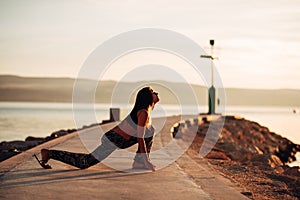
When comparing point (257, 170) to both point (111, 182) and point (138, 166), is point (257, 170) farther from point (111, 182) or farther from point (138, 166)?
point (111, 182)

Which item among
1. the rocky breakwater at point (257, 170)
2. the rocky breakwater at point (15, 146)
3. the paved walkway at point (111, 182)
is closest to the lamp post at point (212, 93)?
the rocky breakwater at point (257, 170)

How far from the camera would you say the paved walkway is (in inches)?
300

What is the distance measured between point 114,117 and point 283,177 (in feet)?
66.1

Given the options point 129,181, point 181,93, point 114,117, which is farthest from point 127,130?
point 114,117

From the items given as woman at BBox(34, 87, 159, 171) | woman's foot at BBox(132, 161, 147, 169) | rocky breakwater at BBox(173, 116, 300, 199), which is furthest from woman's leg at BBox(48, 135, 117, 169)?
rocky breakwater at BBox(173, 116, 300, 199)

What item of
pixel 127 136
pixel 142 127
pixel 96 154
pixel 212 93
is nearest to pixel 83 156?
pixel 96 154

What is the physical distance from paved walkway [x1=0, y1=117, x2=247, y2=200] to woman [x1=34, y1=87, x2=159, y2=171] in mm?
235

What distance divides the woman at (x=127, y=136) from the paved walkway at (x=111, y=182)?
0.24 metres

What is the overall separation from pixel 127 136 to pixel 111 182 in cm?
125

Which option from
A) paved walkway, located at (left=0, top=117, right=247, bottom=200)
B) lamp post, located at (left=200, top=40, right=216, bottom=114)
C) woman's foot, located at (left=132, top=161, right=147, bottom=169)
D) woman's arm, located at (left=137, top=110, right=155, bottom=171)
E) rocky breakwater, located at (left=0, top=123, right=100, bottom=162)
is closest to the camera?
paved walkway, located at (left=0, top=117, right=247, bottom=200)

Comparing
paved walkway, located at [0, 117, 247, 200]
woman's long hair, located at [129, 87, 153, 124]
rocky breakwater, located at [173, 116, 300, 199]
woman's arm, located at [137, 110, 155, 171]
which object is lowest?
rocky breakwater, located at [173, 116, 300, 199]

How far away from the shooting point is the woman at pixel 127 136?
31.3 feet

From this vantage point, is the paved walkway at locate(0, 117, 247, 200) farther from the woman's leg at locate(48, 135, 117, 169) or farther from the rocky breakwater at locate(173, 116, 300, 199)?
the rocky breakwater at locate(173, 116, 300, 199)

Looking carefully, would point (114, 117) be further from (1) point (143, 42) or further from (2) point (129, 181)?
(2) point (129, 181)
